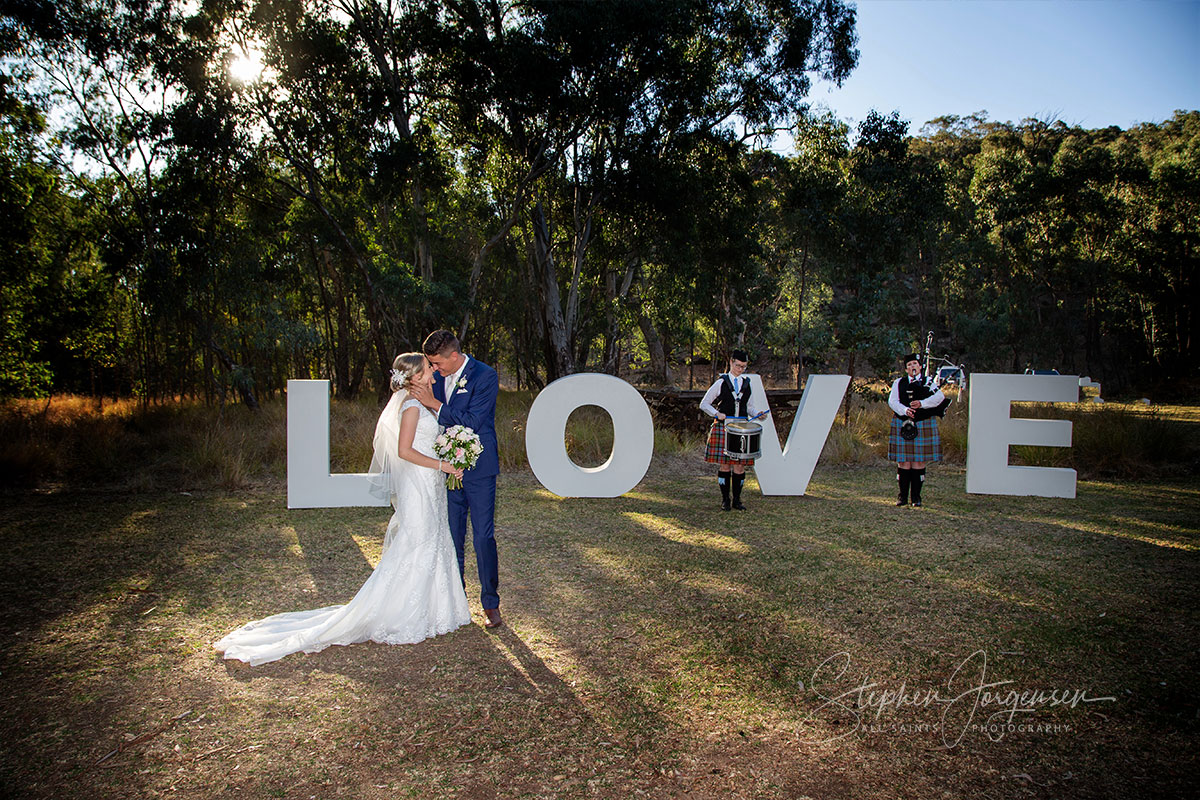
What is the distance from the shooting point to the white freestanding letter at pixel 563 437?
887 centimetres

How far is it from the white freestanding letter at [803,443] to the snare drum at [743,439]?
1.03 metres

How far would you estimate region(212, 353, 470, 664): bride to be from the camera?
4422mm

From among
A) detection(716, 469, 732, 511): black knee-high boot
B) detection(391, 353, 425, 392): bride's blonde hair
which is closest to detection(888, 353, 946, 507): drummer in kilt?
detection(716, 469, 732, 511): black knee-high boot

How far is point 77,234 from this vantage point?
16.9 meters

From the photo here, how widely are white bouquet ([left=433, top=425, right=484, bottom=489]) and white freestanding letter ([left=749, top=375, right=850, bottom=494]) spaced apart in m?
5.58

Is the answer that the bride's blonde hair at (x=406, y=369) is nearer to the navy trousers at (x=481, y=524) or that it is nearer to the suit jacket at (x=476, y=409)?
the suit jacket at (x=476, y=409)

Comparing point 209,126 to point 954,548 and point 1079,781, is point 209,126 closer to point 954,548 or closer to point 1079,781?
point 954,548

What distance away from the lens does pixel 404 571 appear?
15.0 feet

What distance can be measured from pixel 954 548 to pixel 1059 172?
3073 centimetres

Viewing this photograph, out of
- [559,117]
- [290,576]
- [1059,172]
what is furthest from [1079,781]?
[1059,172]

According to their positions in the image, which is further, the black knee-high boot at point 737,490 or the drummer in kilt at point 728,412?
the black knee-high boot at point 737,490

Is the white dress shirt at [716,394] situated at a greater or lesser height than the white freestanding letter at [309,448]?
greater

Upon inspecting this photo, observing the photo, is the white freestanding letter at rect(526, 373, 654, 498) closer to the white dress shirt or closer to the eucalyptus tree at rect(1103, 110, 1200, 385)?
the white dress shirt

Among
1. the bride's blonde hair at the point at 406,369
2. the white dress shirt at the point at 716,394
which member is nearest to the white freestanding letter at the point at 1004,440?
the white dress shirt at the point at 716,394
